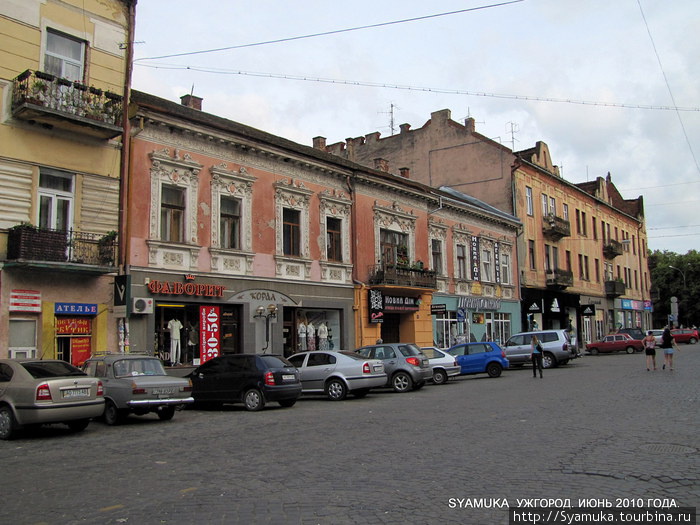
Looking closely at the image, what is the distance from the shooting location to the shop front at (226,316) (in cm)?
1961

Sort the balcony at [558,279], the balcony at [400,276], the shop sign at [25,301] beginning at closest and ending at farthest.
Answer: the shop sign at [25,301], the balcony at [400,276], the balcony at [558,279]

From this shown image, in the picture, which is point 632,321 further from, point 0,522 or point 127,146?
point 0,522

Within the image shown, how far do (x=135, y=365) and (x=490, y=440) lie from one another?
8.47 metres

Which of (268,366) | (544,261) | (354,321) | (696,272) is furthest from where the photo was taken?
(696,272)

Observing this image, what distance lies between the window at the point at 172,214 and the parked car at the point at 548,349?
17599 mm

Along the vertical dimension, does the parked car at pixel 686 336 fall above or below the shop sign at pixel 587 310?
below

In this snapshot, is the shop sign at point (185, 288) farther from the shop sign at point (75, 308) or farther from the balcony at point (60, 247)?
the shop sign at point (75, 308)

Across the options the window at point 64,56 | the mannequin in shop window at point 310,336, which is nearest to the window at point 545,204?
the mannequin in shop window at point 310,336

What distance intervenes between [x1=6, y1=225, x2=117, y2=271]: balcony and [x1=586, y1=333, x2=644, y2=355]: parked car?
3693 centimetres

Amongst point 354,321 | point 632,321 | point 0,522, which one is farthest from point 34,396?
point 632,321

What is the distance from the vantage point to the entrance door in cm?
3108

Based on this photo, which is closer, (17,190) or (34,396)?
(34,396)

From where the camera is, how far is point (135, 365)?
14.6 metres

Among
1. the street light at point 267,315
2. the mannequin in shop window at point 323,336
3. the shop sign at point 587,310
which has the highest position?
the shop sign at point 587,310
